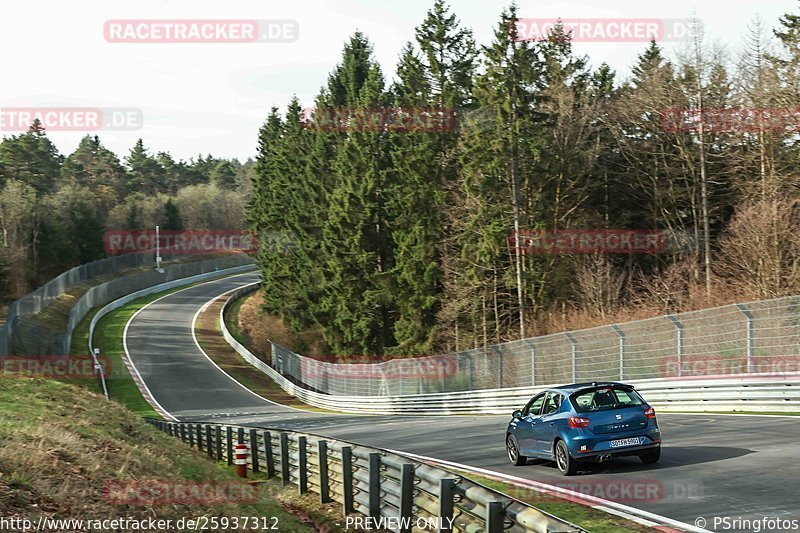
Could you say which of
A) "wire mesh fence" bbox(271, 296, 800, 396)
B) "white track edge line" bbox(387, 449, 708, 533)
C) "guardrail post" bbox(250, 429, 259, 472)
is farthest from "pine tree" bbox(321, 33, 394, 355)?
"white track edge line" bbox(387, 449, 708, 533)

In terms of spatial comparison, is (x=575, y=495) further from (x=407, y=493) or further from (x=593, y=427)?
(x=407, y=493)

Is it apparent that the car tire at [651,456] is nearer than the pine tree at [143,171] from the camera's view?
Yes

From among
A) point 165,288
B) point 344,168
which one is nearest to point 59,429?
point 344,168

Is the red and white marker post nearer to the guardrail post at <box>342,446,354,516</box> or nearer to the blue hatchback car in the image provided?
the guardrail post at <box>342,446,354,516</box>

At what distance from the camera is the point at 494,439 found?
72.4 feet

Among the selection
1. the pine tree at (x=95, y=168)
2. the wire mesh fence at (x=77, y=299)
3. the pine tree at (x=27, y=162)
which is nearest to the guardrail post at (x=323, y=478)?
the wire mesh fence at (x=77, y=299)

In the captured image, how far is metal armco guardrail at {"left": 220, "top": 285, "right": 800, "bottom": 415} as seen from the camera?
22812 mm

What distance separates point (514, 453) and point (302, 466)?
3.92m

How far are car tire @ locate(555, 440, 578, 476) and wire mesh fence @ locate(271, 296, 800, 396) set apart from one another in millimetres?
9664

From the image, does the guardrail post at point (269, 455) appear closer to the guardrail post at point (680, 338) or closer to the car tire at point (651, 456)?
the car tire at point (651, 456)

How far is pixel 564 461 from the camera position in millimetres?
15266

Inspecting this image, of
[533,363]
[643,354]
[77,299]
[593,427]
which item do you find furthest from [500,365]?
[77,299]

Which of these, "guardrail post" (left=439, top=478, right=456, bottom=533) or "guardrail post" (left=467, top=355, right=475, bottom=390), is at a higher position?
"guardrail post" (left=439, top=478, right=456, bottom=533)

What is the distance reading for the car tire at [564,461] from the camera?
1505 cm
